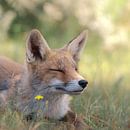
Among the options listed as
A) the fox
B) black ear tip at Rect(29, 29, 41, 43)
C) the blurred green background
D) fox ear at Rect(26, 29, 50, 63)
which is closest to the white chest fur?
the fox

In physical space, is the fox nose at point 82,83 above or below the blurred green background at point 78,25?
below

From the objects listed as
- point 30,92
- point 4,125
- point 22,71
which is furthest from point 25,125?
point 22,71

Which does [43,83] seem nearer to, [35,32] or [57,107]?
[57,107]

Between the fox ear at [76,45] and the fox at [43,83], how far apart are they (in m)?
0.04

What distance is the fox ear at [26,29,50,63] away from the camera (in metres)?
7.12

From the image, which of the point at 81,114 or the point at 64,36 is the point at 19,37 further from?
the point at 81,114

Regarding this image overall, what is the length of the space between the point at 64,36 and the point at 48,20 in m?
0.58

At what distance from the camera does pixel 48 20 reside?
15.2 metres

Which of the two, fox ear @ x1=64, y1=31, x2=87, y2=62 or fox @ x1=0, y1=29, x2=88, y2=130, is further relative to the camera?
fox ear @ x1=64, y1=31, x2=87, y2=62

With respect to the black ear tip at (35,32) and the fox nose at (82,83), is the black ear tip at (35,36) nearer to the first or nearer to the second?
the black ear tip at (35,32)

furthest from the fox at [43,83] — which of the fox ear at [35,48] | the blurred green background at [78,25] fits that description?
the blurred green background at [78,25]

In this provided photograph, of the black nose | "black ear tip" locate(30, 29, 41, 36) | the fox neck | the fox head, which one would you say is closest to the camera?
the black nose

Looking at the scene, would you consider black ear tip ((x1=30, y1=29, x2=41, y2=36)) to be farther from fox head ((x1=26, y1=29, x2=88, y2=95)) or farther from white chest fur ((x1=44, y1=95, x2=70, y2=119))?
white chest fur ((x1=44, y1=95, x2=70, y2=119))

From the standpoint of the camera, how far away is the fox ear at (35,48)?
712 cm
